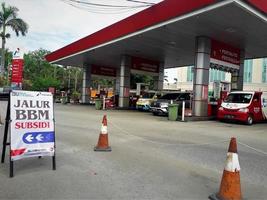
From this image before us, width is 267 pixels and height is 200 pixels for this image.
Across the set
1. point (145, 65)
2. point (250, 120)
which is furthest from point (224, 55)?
point (145, 65)

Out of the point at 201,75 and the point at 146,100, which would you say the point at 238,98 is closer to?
the point at 201,75

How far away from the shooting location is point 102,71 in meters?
38.2

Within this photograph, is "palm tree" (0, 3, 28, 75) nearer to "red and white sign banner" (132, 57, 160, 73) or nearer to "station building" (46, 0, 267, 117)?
"station building" (46, 0, 267, 117)

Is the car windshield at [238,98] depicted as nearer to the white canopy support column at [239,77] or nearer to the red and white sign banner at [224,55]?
the red and white sign banner at [224,55]

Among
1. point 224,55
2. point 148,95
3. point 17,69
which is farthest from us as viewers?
point 148,95

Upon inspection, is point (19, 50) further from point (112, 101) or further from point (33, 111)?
point (112, 101)

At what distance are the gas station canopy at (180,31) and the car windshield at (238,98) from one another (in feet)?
11.7

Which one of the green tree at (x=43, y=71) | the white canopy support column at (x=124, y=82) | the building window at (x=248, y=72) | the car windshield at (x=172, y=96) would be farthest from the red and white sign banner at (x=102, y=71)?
the green tree at (x=43, y=71)

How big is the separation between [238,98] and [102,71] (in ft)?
72.6

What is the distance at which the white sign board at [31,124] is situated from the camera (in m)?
5.72

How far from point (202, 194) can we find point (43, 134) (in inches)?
119

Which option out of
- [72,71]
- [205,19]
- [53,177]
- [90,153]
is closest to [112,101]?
[205,19]

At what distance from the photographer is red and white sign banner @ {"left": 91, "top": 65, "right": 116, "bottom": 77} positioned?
37625 millimetres

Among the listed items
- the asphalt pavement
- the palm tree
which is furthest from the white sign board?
the palm tree
